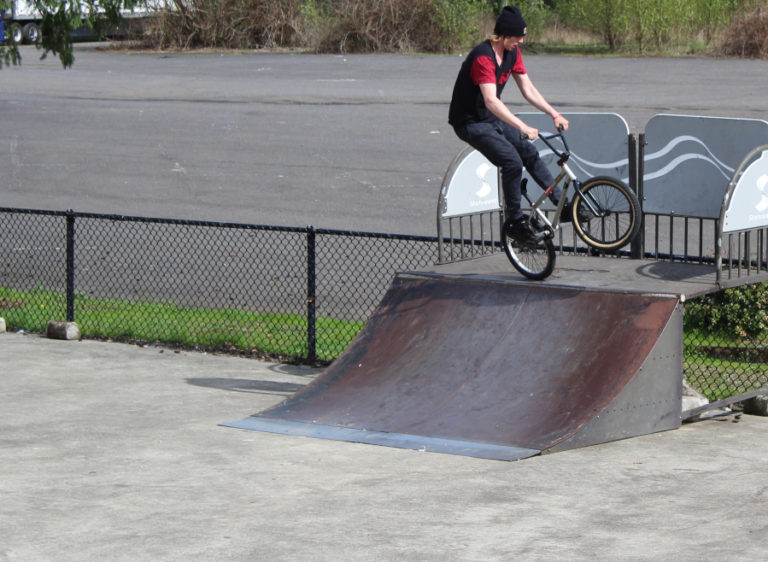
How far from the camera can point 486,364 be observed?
8.38 metres

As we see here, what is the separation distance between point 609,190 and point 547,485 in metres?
2.93

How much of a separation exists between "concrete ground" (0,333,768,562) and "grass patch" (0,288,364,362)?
2.08 m

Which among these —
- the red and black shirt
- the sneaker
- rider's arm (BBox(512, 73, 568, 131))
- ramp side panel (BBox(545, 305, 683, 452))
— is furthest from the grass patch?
ramp side panel (BBox(545, 305, 683, 452))

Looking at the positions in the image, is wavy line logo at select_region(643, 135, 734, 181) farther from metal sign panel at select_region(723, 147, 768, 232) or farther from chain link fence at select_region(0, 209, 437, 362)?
chain link fence at select_region(0, 209, 437, 362)

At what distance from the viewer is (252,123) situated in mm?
25359

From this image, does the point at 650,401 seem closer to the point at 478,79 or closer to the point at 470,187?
the point at 478,79

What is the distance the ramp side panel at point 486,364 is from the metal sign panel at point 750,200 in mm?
908

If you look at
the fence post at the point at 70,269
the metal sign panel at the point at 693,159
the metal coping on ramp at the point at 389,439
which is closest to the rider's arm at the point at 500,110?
the metal sign panel at the point at 693,159

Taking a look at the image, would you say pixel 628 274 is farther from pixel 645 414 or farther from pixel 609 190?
pixel 645 414

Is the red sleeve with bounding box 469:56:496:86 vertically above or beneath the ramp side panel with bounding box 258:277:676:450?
above

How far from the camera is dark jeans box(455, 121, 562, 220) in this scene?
29.5ft

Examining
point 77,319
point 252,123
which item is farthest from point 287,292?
point 252,123

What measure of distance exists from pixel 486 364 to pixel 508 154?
Answer: 163 cm

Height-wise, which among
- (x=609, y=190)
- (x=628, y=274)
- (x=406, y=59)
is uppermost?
(x=406, y=59)
